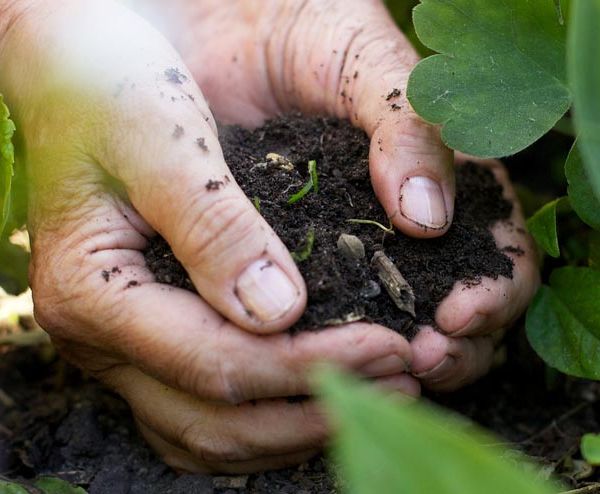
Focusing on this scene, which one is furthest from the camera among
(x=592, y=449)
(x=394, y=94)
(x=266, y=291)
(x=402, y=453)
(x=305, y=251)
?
(x=394, y=94)

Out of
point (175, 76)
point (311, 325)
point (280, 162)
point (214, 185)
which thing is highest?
point (175, 76)

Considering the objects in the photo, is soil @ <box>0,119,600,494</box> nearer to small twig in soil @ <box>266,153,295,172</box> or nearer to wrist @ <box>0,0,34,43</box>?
small twig in soil @ <box>266,153,295,172</box>

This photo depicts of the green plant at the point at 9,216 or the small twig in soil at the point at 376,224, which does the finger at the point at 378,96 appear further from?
the green plant at the point at 9,216

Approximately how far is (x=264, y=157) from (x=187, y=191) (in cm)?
36

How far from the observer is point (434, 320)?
1.47m

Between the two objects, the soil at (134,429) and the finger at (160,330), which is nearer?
the finger at (160,330)

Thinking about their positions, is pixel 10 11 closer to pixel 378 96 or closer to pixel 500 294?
pixel 378 96

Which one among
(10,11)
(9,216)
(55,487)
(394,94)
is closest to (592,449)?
(394,94)

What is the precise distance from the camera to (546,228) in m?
1.58

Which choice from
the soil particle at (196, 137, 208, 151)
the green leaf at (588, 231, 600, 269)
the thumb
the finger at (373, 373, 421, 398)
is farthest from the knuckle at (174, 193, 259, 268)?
the green leaf at (588, 231, 600, 269)

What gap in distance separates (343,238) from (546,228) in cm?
45

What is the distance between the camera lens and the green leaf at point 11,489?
1.42 m

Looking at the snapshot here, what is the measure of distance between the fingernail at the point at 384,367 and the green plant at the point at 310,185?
35cm

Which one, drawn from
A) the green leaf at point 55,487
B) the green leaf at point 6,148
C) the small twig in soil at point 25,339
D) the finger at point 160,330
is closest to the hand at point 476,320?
the finger at point 160,330
